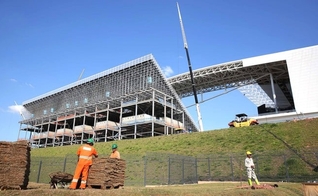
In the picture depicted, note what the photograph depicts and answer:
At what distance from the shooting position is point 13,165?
738cm

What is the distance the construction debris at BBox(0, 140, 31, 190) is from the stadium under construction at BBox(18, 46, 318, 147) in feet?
124

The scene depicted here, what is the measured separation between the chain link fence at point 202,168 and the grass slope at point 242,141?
1.44 metres

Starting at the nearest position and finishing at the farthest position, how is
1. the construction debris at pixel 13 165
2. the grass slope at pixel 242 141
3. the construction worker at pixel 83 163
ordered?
the construction debris at pixel 13 165 → the construction worker at pixel 83 163 → the grass slope at pixel 242 141

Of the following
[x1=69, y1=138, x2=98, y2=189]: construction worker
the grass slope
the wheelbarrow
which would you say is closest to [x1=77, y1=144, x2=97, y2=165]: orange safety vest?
[x1=69, y1=138, x2=98, y2=189]: construction worker

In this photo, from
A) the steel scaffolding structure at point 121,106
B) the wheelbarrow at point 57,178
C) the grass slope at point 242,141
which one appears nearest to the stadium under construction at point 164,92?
the steel scaffolding structure at point 121,106

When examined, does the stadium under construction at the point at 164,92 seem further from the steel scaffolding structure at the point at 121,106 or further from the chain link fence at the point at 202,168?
the chain link fence at the point at 202,168

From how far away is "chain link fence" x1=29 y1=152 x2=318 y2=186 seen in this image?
1850 centimetres

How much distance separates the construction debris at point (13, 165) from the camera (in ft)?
23.2

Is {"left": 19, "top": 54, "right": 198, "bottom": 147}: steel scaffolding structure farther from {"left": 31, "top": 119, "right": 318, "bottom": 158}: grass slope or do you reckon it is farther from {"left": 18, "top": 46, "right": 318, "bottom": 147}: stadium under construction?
{"left": 31, "top": 119, "right": 318, "bottom": 158}: grass slope

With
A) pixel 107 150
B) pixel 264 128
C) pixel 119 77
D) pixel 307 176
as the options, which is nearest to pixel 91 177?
pixel 307 176

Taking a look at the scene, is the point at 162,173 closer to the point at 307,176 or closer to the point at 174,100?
the point at 307,176

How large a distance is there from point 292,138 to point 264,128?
4.29m

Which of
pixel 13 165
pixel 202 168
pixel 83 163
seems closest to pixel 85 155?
pixel 83 163

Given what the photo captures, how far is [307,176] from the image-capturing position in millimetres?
18391
